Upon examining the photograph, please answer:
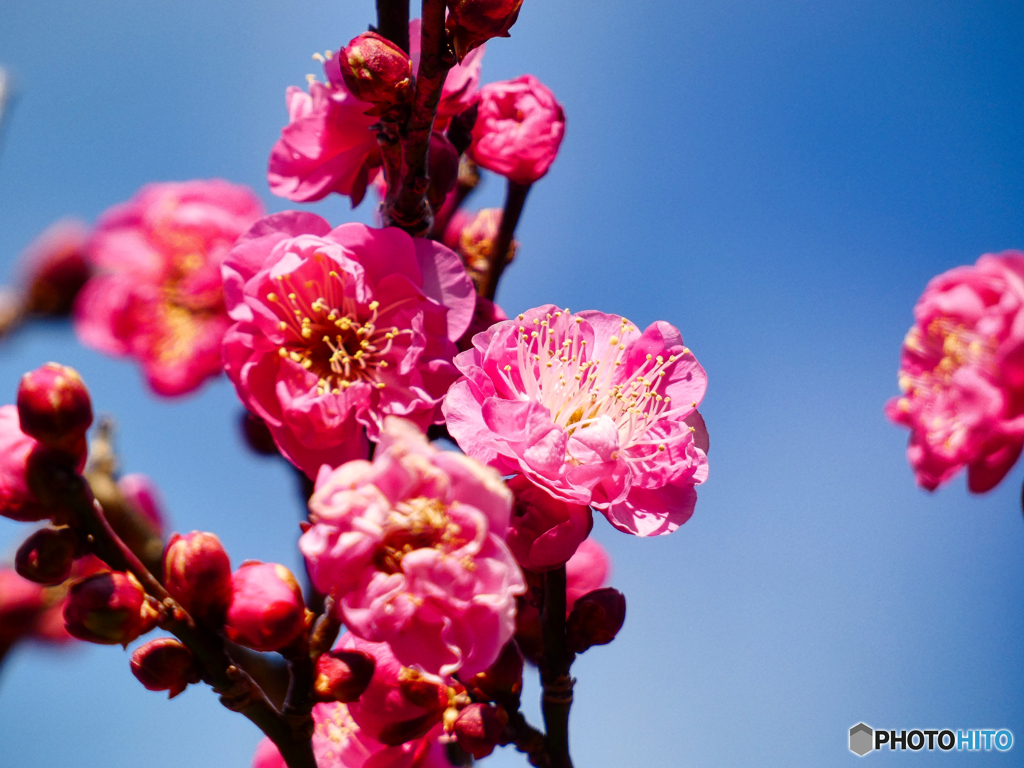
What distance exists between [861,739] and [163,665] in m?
1.30

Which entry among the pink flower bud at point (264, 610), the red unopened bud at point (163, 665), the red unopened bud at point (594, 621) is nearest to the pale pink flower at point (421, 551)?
the pink flower bud at point (264, 610)

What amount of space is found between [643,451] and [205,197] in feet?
3.06

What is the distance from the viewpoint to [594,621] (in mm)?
1088

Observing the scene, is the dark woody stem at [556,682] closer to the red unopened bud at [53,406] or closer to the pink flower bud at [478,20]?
the red unopened bud at [53,406]

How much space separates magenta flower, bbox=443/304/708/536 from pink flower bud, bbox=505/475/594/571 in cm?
2

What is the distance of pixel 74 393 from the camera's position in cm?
86

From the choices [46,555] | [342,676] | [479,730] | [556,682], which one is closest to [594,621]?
[556,682]

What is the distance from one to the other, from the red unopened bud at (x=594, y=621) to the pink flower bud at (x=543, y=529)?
7.5 inches

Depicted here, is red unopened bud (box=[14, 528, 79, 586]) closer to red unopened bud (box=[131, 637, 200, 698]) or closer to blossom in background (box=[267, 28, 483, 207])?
red unopened bud (box=[131, 637, 200, 698])

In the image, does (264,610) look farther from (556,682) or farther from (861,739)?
(861,739)

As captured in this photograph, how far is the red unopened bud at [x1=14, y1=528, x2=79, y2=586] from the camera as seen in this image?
0.87 m

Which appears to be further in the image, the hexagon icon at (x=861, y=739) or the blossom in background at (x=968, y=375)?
the hexagon icon at (x=861, y=739)

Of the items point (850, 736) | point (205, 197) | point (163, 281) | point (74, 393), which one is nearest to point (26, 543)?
point (74, 393)

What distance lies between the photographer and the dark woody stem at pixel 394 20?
1.09 meters
